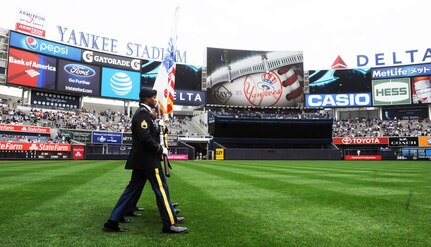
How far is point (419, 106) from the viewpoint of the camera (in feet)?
191

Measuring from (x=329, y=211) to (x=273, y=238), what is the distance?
2.32 m

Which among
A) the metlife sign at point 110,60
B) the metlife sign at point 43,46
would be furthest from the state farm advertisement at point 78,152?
the metlife sign at point 110,60

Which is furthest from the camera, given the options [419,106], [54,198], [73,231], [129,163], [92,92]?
[419,106]

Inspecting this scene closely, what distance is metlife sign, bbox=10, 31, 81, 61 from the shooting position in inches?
1752

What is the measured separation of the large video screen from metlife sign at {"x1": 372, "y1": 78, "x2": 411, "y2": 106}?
55.0m

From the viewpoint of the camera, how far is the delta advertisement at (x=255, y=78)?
59.5 meters

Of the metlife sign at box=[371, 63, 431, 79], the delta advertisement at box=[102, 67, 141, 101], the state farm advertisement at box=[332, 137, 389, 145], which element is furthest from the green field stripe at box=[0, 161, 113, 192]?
the metlife sign at box=[371, 63, 431, 79]

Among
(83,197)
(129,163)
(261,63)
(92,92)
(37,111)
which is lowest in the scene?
(83,197)

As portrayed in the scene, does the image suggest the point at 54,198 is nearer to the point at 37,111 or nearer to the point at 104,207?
the point at 104,207

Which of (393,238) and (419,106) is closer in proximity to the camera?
(393,238)

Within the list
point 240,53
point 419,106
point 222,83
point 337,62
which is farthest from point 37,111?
point 419,106

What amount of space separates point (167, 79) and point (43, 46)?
4830 cm

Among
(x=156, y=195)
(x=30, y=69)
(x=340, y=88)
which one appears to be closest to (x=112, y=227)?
(x=156, y=195)

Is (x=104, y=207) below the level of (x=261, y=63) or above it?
below
